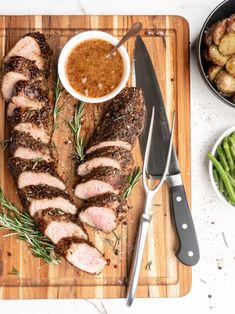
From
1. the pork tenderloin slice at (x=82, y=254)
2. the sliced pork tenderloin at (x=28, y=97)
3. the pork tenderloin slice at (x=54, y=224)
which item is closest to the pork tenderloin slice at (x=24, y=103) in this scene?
the sliced pork tenderloin at (x=28, y=97)

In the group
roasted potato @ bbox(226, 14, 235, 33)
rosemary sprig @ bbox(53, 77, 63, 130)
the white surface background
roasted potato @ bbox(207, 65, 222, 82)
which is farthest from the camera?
the white surface background

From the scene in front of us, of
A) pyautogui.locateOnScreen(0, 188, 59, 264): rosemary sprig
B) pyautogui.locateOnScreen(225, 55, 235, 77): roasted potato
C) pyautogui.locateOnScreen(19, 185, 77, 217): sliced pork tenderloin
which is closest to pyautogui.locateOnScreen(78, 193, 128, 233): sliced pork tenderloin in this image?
pyautogui.locateOnScreen(19, 185, 77, 217): sliced pork tenderloin

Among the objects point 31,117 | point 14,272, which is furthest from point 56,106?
point 14,272

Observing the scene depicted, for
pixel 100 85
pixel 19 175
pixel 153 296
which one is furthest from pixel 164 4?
pixel 153 296

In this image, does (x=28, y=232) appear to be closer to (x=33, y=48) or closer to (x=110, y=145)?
(x=110, y=145)

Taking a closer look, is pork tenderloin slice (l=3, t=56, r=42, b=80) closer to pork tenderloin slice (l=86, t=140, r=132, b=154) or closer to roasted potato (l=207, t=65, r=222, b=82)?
pork tenderloin slice (l=86, t=140, r=132, b=154)

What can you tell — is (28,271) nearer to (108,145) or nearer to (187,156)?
(108,145)
